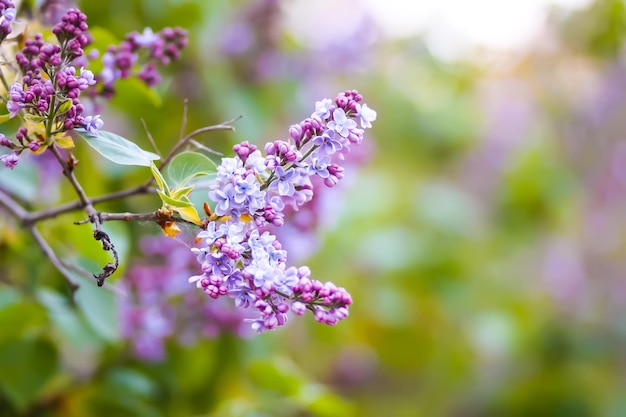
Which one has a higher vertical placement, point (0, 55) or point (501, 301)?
point (501, 301)

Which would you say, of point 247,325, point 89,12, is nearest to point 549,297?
point 247,325

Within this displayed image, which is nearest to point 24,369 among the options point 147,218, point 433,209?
point 147,218

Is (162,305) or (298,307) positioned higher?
(162,305)

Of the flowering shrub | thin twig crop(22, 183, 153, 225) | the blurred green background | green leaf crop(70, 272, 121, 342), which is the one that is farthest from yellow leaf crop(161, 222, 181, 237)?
the blurred green background

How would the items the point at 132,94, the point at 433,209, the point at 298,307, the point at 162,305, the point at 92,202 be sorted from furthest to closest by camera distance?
the point at 433,209 < the point at 162,305 < the point at 132,94 < the point at 92,202 < the point at 298,307

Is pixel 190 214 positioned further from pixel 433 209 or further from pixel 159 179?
pixel 433 209

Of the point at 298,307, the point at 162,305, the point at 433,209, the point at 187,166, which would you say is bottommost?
the point at 298,307

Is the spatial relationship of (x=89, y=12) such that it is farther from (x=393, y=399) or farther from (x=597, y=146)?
(x=597, y=146)
